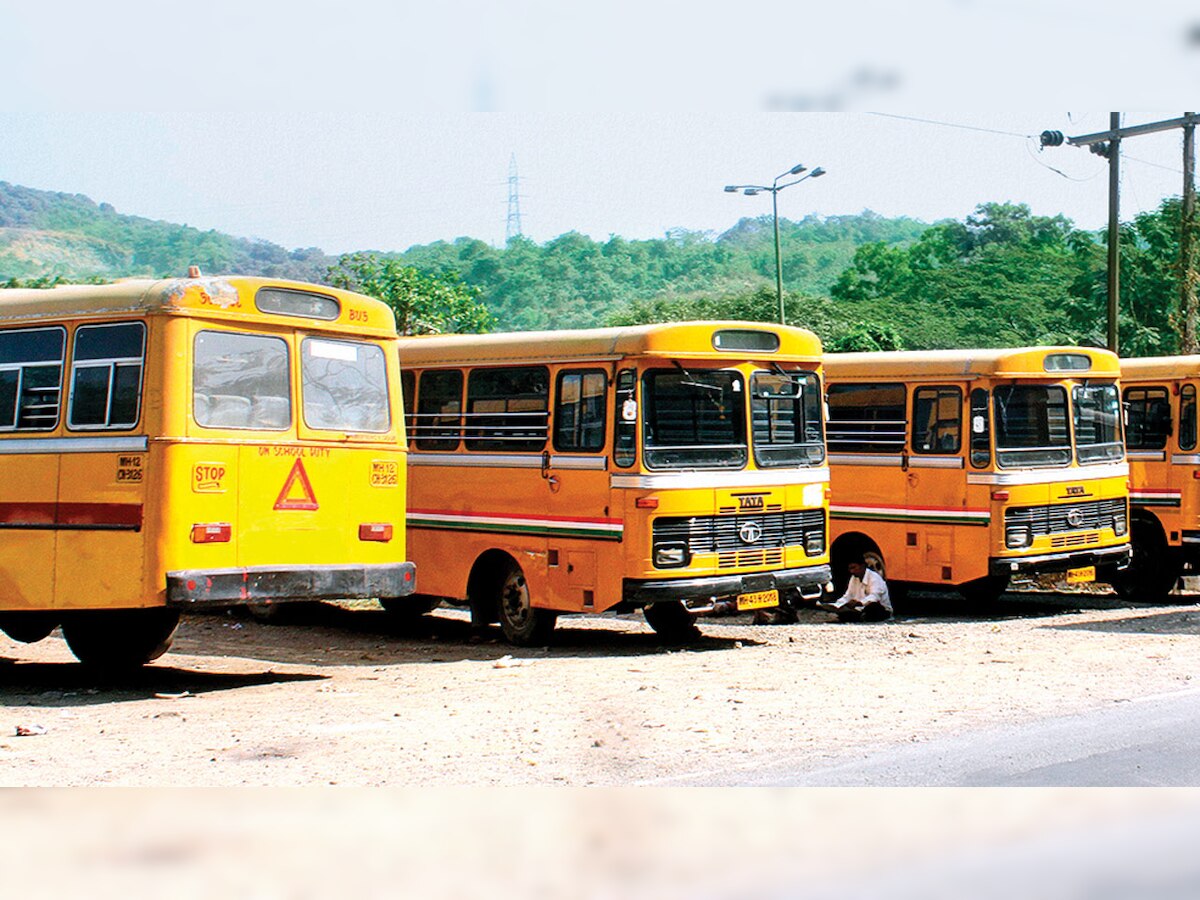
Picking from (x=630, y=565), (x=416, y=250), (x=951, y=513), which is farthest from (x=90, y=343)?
(x=416, y=250)

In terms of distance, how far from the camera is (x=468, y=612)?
18141 mm

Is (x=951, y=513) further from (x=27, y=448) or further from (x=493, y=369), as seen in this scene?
(x=27, y=448)

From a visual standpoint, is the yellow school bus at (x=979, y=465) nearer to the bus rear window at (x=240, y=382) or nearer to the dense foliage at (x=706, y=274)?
the bus rear window at (x=240, y=382)

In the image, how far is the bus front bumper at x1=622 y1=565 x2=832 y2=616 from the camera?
42.8 feet

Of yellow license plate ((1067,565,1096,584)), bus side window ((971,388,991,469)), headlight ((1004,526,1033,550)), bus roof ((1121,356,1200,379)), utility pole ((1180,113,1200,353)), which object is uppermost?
utility pole ((1180,113,1200,353))

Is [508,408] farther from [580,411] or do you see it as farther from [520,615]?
[520,615]

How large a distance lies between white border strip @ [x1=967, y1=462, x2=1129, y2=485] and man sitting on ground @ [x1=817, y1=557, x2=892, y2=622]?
149cm

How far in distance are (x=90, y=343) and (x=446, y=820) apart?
18.5ft

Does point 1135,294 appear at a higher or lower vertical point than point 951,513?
higher

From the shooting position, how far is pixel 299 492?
11570 mm

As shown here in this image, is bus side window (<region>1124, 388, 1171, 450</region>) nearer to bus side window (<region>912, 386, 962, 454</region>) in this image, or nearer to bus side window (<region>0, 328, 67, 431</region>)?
bus side window (<region>912, 386, 962, 454</region>)

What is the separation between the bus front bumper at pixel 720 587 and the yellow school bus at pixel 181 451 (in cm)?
216

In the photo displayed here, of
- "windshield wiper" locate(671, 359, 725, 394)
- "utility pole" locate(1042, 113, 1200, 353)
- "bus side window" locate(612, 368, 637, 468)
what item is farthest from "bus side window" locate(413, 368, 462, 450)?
"utility pole" locate(1042, 113, 1200, 353)

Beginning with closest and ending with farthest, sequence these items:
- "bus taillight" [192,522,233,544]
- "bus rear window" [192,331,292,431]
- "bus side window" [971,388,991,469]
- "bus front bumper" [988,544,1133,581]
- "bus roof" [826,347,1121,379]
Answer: "bus taillight" [192,522,233,544], "bus rear window" [192,331,292,431], "bus front bumper" [988,544,1133,581], "bus side window" [971,388,991,469], "bus roof" [826,347,1121,379]
